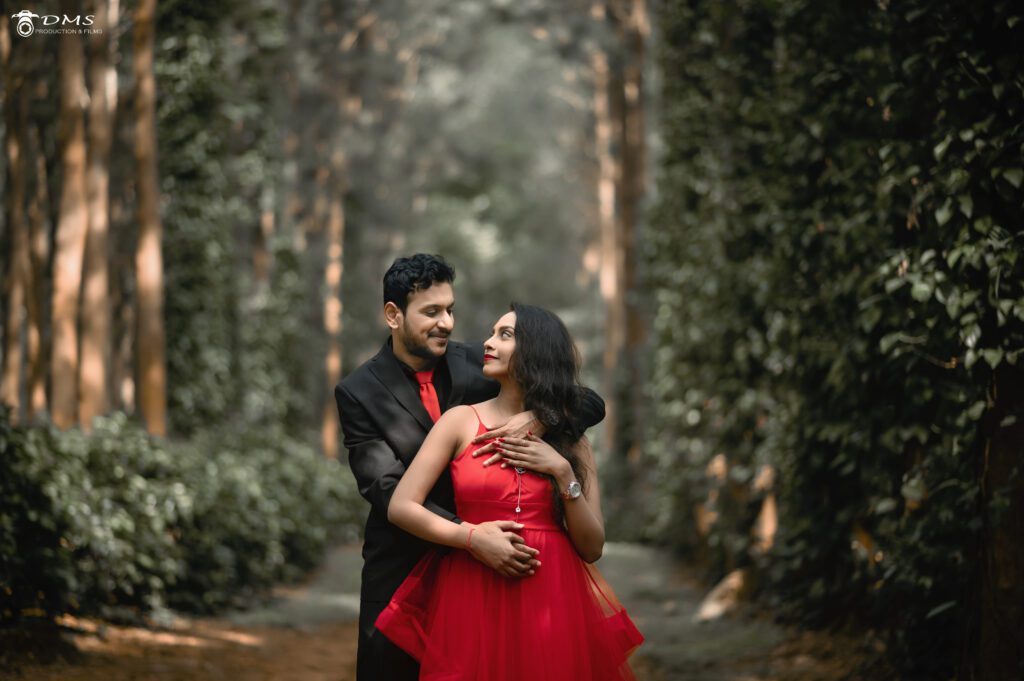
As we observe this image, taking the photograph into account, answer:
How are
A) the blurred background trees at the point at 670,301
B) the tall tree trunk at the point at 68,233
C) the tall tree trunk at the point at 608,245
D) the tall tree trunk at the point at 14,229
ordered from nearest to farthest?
the blurred background trees at the point at 670,301 < the tall tree trunk at the point at 68,233 < the tall tree trunk at the point at 14,229 < the tall tree trunk at the point at 608,245

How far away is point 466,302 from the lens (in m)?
42.5

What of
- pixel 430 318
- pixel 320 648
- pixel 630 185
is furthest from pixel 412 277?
pixel 630 185

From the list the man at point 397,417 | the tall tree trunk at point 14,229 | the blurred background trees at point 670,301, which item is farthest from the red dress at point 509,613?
the tall tree trunk at point 14,229

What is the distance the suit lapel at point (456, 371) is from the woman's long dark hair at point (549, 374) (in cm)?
40

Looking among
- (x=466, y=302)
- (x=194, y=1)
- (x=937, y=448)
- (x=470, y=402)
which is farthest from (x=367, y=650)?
(x=466, y=302)

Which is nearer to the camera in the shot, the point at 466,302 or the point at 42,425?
the point at 42,425

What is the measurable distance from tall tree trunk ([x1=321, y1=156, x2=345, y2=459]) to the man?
18261 millimetres

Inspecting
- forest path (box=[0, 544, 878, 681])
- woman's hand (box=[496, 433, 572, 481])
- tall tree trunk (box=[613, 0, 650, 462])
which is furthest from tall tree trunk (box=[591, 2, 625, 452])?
woman's hand (box=[496, 433, 572, 481])

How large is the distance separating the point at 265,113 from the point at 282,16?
150 centimetres

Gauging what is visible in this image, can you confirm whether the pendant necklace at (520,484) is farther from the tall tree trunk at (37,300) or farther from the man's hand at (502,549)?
the tall tree trunk at (37,300)

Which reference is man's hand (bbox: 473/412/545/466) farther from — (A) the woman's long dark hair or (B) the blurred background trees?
(B) the blurred background trees

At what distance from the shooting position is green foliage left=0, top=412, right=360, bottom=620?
691cm

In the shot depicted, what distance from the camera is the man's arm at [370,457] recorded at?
3.99 metres

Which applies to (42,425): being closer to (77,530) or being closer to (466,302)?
(77,530)
